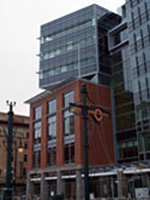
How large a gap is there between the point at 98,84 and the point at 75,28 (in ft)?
50.6

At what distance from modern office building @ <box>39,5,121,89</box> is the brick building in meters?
4.01

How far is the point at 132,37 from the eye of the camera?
51469mm

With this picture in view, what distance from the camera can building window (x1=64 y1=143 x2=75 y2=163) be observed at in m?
49.8

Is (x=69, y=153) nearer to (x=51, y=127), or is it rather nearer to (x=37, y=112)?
(x=51, y=127)

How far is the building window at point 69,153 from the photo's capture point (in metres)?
49.8

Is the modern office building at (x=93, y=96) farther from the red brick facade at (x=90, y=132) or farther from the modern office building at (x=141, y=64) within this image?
the red brick facade at (x=90, y=132)

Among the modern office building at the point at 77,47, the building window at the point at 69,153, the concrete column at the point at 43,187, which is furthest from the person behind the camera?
the modern office building at the point at 77,47

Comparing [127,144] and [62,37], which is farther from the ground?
[62,37]

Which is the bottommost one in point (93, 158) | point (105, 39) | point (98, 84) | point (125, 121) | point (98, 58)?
point (93, 158)

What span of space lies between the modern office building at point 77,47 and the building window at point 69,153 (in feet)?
43.1

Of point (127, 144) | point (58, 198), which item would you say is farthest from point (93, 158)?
point (58, 198)

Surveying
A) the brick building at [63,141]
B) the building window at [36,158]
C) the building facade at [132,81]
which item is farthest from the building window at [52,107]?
the building facade at [132,81]

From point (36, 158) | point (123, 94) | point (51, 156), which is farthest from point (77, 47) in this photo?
point (36, 158)

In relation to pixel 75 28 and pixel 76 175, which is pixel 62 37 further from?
pixel 76 175
